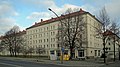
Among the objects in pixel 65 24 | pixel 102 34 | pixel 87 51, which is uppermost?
pixel 65 24

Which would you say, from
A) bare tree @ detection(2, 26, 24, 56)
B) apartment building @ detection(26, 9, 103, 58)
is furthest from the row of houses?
bare tree @ detection(2, 26, 24, 56)

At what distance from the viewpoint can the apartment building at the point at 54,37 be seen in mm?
78162

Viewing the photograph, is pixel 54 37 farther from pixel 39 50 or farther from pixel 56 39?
pixel 39 50

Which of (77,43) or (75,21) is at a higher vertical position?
(75,21)

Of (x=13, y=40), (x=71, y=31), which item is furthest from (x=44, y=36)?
A: (x=71, y=31)

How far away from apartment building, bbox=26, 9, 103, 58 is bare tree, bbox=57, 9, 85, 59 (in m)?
3.22

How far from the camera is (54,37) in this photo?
9912cm

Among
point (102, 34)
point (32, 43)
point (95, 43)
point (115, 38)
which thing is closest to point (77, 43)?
point (115, 38)

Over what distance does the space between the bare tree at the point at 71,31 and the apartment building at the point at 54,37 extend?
10.6 ft

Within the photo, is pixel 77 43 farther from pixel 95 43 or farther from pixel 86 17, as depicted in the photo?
pixel 95 43

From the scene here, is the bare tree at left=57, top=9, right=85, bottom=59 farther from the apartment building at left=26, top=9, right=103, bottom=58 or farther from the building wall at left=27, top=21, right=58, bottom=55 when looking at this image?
the building wall at left=27, top=21, right=58, bottom=55

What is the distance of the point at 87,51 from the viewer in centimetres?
7688

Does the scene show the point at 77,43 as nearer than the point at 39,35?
Yes

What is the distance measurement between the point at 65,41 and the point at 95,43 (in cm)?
3580
